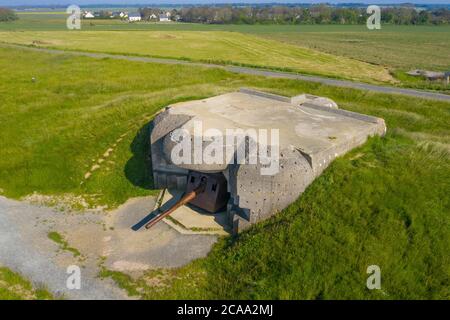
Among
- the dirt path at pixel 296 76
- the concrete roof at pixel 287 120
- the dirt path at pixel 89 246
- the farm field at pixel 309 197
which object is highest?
the dirt path at pixel 296 76

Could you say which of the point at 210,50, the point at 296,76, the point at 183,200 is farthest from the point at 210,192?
the point at 210,50

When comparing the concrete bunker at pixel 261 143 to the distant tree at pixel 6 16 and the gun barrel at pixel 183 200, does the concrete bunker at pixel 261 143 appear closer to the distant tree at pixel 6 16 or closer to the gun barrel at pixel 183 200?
the gun barrel at pixel 183 200

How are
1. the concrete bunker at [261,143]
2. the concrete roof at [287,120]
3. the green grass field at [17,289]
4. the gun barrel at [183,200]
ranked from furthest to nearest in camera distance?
the concrete roof at [287,120], the gun barrel at [183,200], the concrete bunker at [261,143], the green grass field at [17,289]

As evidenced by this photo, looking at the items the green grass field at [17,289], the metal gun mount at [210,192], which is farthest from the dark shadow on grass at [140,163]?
the green grass field at [17,289]

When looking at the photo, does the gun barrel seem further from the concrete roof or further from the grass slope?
the grass slope

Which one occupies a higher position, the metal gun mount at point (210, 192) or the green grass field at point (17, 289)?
the metal gun mount at point (210, 192)

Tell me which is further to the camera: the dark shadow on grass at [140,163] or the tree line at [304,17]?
the tree line at [304,17]

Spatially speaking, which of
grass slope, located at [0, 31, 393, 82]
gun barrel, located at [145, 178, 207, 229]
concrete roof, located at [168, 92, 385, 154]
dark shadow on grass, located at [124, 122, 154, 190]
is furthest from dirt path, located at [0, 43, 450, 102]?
gun barrel, located at [145, 178, 207, 229]
